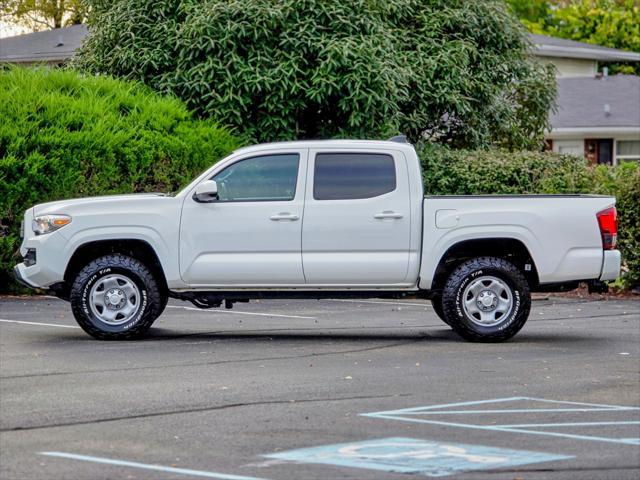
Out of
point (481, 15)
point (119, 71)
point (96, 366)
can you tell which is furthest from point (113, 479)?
point (481, 15)

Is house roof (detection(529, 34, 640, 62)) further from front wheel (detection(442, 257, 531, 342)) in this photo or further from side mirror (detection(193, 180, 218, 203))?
side mirror (detection(193, 180, 218, 203))

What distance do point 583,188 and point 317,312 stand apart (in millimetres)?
5536

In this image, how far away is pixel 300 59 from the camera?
22188 millimetres

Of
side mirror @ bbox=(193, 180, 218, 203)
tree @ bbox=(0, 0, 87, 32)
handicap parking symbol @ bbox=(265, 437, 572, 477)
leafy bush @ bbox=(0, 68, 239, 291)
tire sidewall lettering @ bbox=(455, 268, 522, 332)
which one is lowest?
handicap parking symbol @ bbox=(265, 437, 572, 477)

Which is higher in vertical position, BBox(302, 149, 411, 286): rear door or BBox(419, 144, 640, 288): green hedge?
BBox(419, 144, 640, 288): green hedge

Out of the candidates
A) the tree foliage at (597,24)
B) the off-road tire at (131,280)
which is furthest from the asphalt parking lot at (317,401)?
the tree foliage at (597,24)

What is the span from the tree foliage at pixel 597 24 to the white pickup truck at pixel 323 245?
4627 cm

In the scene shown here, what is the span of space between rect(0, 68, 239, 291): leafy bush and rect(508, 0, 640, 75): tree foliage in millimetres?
40727

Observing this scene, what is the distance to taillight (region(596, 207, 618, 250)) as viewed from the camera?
14.1 metres

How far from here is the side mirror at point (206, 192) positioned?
14.0 meters

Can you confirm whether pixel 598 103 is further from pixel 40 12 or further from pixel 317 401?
pixel 317 401

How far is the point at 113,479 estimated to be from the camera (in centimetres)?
735

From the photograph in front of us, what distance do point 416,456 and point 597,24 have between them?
183ft

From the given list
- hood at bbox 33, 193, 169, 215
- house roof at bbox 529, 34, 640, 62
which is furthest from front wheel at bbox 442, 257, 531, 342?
house roof at bbox 529, 34, 640, 62
